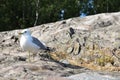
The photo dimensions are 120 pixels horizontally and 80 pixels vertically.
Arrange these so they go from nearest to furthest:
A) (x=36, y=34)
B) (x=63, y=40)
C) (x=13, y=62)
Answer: (x=13, y=62), (x=63, y=40), (x=36, y=34)

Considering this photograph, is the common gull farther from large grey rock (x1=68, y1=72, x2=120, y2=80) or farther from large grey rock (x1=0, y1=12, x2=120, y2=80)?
large grey rock (x1=68, y1=72, x2=120, y2=80)

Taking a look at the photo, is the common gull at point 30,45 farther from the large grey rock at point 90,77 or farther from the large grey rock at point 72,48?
the large grey rock at point 90,77

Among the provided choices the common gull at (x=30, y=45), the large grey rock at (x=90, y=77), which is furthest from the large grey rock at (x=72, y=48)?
the common gull at (x=30, y=45)

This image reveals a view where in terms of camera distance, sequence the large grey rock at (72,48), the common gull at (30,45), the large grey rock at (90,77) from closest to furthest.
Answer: the large grey rock at (90,77), the large grey rock at (72,48), the common gull at (30,45)

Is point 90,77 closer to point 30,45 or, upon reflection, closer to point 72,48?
point 30,45

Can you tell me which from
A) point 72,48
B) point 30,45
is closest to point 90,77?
point 30,45

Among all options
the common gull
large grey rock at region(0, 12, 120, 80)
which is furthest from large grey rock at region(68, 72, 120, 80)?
the common gull

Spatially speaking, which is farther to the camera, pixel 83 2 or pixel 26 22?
pixel 83 2

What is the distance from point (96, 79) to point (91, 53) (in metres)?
3.16

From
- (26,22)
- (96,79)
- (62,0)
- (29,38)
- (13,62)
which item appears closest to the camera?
(96,79)

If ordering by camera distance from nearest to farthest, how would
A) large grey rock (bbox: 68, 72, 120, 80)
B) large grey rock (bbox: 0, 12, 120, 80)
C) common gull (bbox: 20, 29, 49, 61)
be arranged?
large grey rock (bbox: 68, 72, 120, 80)
large grey rock (bbox: 0, 12, 120, 80)
common gull (bbox: 20, 29, 49, 61)

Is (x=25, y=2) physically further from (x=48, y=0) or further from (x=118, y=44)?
(x=118, y=44)

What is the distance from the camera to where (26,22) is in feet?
84.9

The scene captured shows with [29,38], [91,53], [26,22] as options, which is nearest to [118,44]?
[91,53]
